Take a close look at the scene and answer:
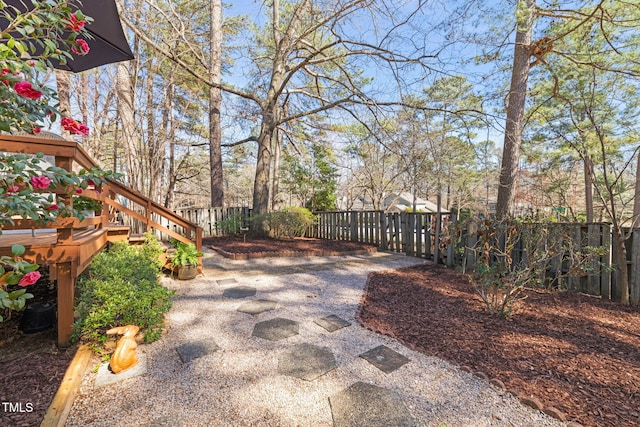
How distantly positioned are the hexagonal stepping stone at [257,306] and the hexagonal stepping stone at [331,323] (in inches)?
21.9

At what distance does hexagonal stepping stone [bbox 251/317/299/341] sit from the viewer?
229cm

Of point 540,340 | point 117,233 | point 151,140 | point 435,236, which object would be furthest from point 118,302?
point 151,140

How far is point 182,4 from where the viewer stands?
6848 millimetres

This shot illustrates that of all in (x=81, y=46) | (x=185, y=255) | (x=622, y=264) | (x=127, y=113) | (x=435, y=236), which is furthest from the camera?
(x=127, y=113)

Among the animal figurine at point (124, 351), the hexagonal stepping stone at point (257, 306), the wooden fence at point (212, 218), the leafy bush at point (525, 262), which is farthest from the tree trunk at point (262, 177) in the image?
the animal figurine at point (124, 351)

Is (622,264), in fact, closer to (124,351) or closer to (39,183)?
(124,351)

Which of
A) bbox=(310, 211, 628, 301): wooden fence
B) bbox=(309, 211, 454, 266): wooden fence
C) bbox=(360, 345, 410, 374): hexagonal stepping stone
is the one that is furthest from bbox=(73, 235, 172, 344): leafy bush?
bbox=(309, 211, 454, 266): wooden fence

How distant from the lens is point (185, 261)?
12.6 feet

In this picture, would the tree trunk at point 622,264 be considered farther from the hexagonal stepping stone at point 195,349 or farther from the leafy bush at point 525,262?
the hexagonal stepping stone at point 195,349

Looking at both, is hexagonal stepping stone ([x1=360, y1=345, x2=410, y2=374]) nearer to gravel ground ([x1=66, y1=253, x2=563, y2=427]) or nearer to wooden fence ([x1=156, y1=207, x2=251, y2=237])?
gravel ground ([x1=66, y1=253, x2=563, y2=427])

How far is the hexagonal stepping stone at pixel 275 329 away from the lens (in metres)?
2.29

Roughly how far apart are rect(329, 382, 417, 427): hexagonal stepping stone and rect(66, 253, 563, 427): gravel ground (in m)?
0.05

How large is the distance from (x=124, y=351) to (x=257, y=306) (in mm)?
1257

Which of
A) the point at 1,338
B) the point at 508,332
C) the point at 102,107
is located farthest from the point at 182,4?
the point at 508,332
